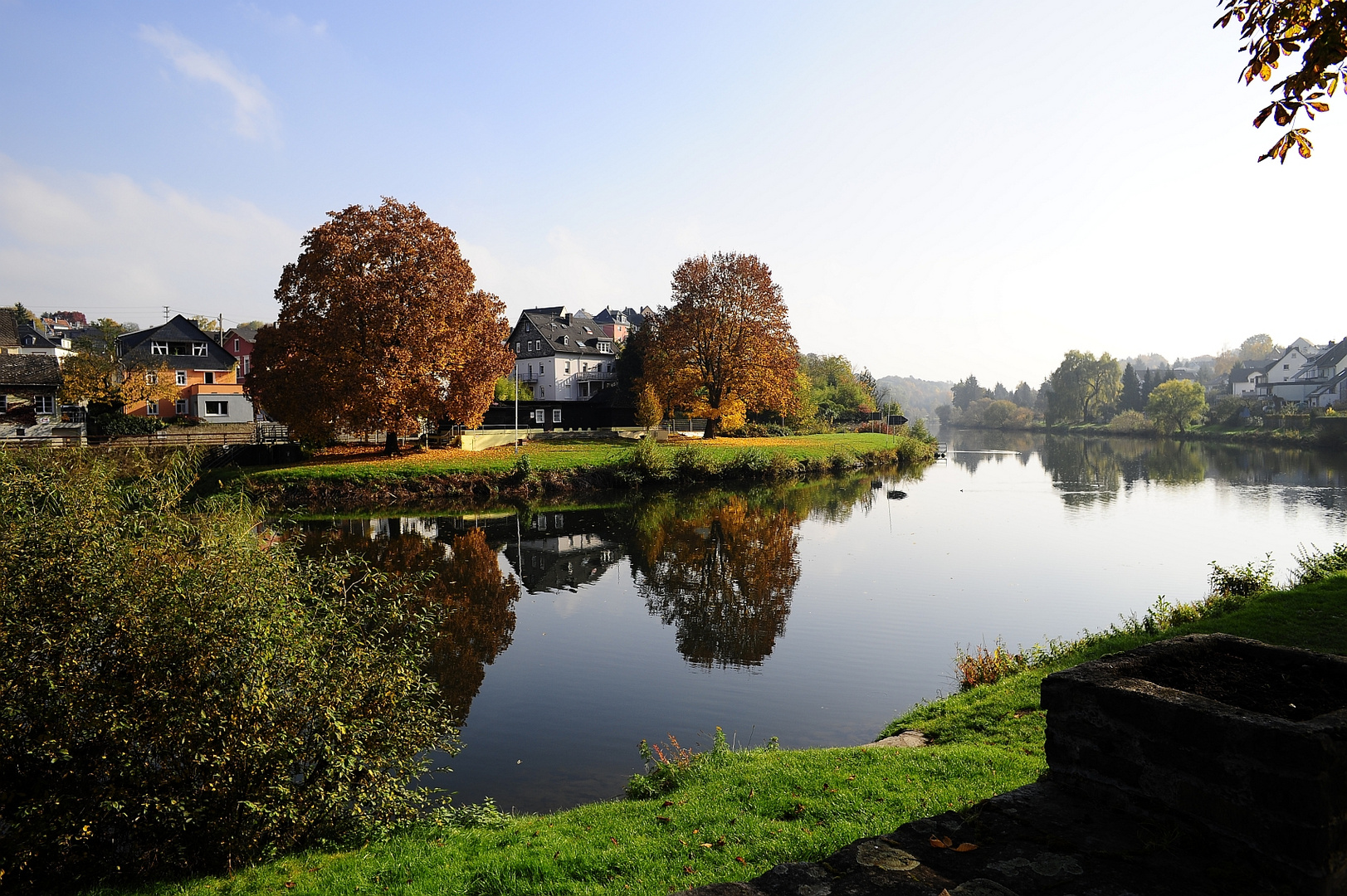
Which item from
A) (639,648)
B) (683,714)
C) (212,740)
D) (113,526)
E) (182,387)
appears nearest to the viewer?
(212,740)

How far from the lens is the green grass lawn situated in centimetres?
3400

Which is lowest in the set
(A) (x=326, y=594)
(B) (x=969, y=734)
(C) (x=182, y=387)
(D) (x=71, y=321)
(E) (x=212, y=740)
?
(B) (x=969, y=734)

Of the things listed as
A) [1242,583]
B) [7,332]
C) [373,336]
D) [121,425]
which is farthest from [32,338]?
[1242,583]

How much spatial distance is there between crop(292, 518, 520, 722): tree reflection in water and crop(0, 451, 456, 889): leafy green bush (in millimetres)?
2330

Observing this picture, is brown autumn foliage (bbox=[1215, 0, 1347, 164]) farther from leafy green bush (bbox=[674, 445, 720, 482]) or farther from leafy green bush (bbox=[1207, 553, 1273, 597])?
leafy green bush (bbox=[674, 445, 720, 482])

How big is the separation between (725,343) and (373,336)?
26.6m

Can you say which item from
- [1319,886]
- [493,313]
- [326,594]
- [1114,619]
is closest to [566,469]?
[493,313]

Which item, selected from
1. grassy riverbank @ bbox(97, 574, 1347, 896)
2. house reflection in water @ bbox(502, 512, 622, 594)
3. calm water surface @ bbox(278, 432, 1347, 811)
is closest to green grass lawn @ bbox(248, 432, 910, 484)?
calm water surface @ bbox(278, 432, 1347, 811)

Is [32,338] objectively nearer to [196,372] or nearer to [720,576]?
[196,372]

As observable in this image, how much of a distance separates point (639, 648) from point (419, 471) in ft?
79.9

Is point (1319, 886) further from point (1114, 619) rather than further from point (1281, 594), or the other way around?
point (1114, 619)

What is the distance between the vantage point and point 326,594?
8.56 metres

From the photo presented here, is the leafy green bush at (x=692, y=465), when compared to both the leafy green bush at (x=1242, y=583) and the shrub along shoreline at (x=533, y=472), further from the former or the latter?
the leafy green bush at (x=1242, y=583)

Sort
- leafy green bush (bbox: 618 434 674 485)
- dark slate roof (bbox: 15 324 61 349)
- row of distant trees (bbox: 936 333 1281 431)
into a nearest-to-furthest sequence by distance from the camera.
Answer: leafy green bush (bbox: 618 434 674 485), dark slate roof (bbox: 15 324 61 349), row of distant trees (bbox: 936 333 1281 431)
